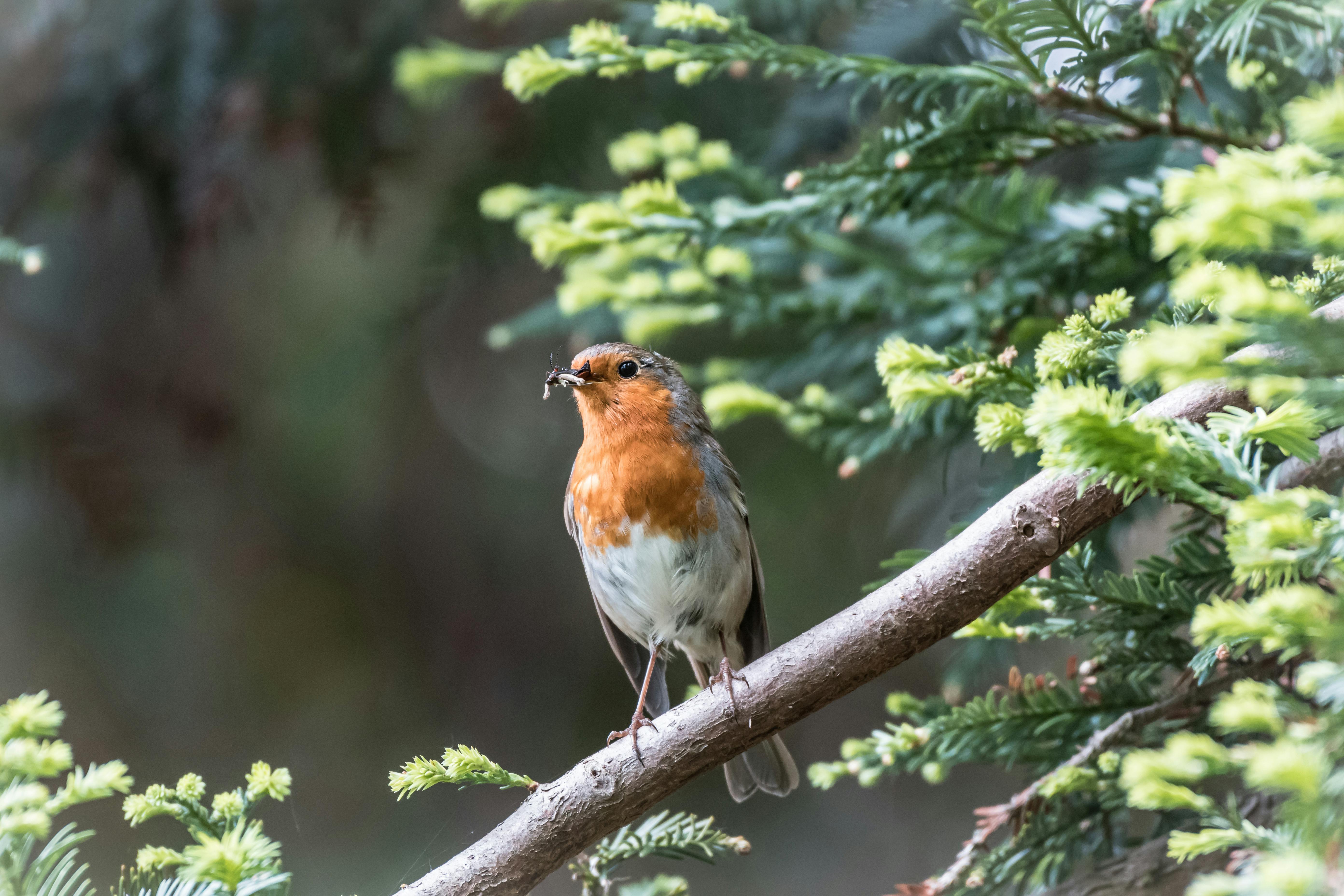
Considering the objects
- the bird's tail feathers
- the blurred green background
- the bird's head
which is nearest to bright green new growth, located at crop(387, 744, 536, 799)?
the bird's tail feathers

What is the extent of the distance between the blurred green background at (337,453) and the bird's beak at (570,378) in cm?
84

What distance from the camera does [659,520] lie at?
84.2 inches

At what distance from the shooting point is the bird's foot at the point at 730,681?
1445mm

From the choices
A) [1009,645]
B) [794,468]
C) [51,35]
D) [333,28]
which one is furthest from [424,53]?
[1009,645]

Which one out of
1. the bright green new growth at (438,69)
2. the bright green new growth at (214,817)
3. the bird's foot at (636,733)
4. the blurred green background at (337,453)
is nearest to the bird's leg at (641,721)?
the bird's foot at (636,733)

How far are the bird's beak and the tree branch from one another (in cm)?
94

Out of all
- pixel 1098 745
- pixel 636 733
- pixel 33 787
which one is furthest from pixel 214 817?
pixel 1098 745

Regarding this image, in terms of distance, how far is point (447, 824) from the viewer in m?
2.31

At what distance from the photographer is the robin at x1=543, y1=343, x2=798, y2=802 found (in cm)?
215

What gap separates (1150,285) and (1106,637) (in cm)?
77

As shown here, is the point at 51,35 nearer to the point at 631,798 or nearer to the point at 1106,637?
the point at 631,798

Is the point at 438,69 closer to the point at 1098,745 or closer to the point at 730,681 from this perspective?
the point at 730,681

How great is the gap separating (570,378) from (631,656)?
2.80 feet

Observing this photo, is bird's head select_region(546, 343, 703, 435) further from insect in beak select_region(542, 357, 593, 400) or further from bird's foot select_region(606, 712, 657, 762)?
bird's foot select_region(606, 712, 657, 762)
